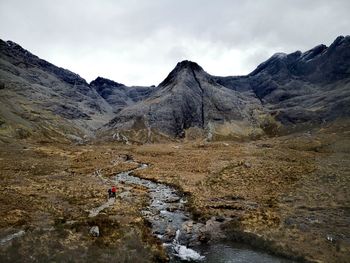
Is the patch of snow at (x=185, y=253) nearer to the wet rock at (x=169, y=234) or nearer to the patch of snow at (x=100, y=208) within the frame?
the wet rock at (x=169, y=234)

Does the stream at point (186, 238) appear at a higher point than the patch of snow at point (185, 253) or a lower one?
higher

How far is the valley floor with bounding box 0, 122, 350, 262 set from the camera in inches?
1052

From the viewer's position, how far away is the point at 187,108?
557 ft

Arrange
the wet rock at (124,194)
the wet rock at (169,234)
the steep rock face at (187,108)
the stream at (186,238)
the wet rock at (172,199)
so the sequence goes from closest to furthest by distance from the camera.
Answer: the stream at (186,238), the wet rock at (169,234), the wet rock at (172,199), the wet rock at (124,194), the steep rock face at (187,108)

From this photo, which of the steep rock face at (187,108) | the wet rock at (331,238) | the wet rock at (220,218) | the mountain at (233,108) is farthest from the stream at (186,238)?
the steep rock face at (187,108)

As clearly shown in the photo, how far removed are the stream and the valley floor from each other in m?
1.16

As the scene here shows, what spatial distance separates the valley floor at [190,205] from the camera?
87.7 ft

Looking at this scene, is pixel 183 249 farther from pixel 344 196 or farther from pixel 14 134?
pixel 14 134

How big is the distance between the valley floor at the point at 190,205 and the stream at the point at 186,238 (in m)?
1.16

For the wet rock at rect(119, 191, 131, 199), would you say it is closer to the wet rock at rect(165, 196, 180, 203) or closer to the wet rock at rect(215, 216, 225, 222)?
the wet rock at rect(165, 196, 180, 203)

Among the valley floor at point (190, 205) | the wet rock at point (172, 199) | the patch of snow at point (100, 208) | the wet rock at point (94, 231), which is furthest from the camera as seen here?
the wet rock at point (172, 199)

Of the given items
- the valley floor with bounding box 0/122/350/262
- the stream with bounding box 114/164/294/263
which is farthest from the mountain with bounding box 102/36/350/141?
the stream with bounding box 114/164/294/263

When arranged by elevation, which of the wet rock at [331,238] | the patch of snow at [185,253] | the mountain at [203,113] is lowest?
the patch of snow at [185,253]

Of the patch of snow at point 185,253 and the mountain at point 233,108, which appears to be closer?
the patch of snow at point 185,253
